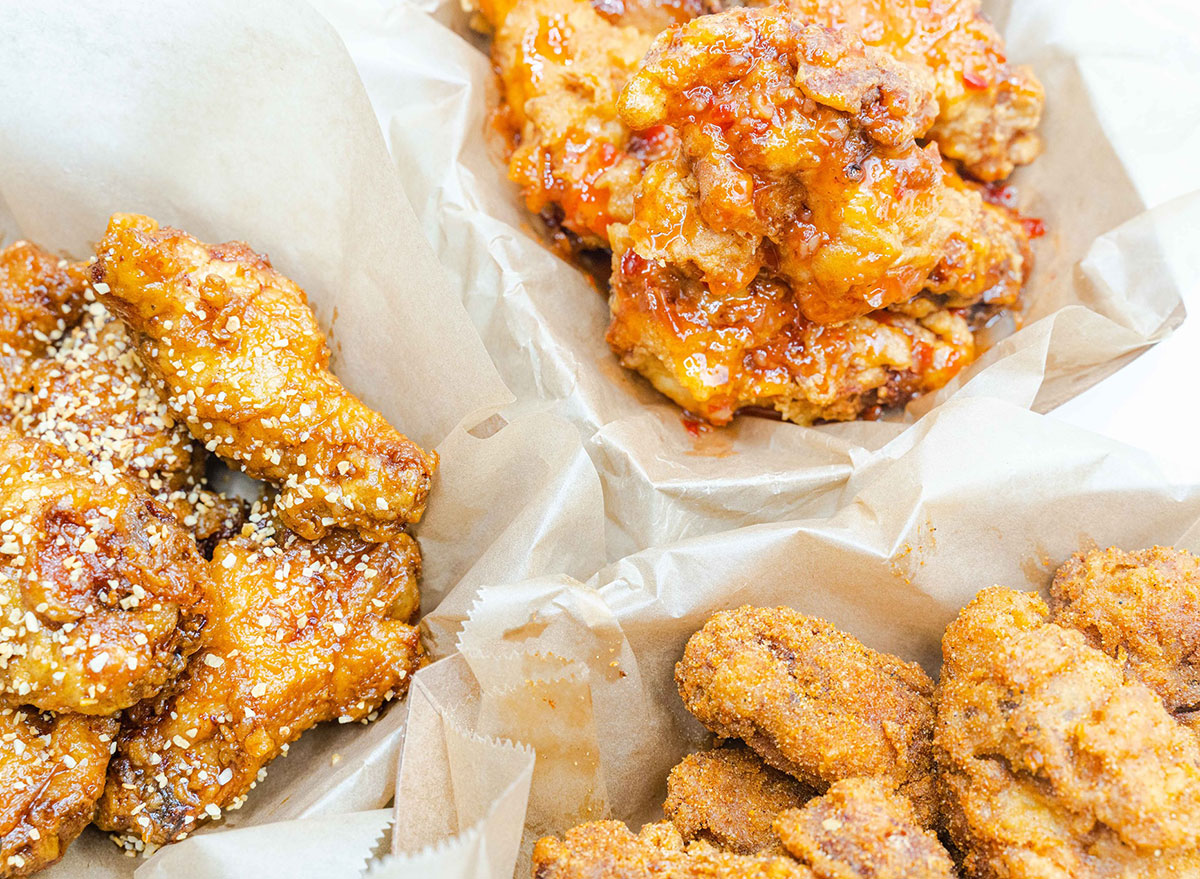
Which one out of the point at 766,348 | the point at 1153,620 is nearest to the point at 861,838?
the point at 1153,620

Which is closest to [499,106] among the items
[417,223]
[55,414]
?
[417,223]

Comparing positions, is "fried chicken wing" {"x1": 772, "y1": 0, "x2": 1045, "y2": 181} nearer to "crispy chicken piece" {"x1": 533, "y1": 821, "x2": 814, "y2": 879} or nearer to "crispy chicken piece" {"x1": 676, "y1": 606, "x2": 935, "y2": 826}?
"crispy chicken piece" {"x1": 676, "y1": 606, "x2": 935, "y2": 826}

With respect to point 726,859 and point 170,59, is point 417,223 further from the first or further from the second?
point 726,859

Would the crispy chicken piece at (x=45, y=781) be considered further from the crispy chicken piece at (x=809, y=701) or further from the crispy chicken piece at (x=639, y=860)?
the crispy chicken piece at (x=809, y=701)

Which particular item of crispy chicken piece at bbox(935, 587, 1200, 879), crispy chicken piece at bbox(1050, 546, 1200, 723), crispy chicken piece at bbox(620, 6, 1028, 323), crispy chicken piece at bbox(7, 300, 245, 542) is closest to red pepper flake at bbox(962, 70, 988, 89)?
crispy chicken piece at bbox(620, 6, 1028, 323)

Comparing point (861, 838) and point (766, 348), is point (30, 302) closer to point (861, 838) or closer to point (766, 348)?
point (766, 348)

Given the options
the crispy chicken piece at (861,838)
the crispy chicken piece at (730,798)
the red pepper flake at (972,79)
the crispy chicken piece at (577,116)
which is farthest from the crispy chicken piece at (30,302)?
the red pepper flake at (972,79)
